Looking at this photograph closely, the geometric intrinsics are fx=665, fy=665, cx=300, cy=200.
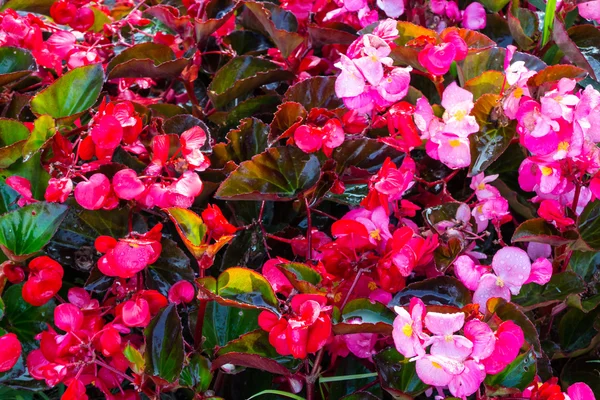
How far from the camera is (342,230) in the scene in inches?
27.5

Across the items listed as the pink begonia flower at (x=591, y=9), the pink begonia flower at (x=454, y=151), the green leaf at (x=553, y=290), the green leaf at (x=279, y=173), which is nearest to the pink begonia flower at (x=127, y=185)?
the green leaf at (x=279, y=173)

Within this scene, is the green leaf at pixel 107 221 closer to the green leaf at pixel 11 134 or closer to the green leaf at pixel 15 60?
the green leaf at pixel 11 134

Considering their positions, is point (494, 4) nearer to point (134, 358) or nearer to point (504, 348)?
point (504, 348)

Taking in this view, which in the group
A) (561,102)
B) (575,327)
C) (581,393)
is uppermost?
Answer: (561,102)

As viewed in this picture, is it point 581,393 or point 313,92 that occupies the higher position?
point 313,92

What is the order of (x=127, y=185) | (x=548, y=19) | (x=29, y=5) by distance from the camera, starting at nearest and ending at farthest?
(x=127, y=185) < (x=548, y=19) < (x=29, y=5)

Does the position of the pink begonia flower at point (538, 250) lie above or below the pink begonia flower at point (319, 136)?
below

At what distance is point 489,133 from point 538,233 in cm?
13

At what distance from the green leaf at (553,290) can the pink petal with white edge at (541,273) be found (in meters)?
0.03

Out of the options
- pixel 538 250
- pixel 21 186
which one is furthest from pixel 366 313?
pixel 21 186

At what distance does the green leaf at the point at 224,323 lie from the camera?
0.76 m

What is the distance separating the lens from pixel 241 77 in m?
0.98

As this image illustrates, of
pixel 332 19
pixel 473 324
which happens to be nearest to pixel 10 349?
pixel 473 324

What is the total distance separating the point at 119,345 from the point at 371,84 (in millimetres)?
387
